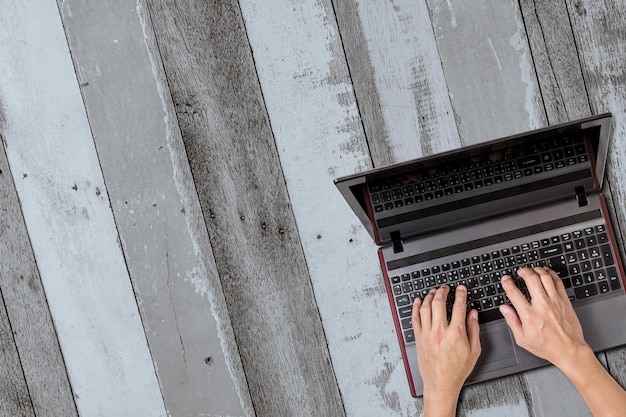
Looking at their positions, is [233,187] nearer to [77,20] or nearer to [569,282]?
[77,20]

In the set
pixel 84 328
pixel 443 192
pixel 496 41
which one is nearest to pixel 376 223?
pixel 443 192

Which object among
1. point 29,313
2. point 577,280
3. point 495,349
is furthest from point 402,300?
point 29,313

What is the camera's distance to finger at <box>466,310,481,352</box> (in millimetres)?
1117

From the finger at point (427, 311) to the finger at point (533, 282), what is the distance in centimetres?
16

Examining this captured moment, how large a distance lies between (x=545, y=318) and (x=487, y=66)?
0.47 meters

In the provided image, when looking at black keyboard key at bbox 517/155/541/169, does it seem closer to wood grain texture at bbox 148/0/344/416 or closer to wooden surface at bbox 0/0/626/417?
wooden surface at bbox 0/0/626/417

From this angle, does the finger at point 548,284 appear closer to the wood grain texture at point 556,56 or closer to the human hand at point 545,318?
the human hand at point 545,318

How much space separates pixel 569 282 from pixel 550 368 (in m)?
0.17

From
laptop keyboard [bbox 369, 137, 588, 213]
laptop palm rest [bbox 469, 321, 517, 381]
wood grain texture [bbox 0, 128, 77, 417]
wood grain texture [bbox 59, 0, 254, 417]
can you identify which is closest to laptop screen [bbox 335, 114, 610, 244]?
laptop keyboard [bbox 369, 137, 588, 213]

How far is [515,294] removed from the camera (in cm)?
110

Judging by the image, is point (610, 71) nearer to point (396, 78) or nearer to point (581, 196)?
point (581, 196)

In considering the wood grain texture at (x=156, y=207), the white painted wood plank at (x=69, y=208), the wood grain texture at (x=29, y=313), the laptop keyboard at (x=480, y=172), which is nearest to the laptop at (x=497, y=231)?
the laptop keyboard at (x=480, y=172)

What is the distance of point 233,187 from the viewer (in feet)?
3.88

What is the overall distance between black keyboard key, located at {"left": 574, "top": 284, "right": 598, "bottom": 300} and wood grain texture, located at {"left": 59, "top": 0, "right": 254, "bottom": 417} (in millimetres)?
631
